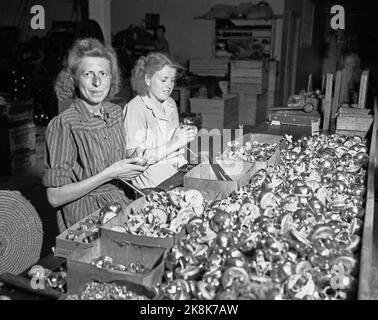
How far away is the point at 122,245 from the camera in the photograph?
4.86ft

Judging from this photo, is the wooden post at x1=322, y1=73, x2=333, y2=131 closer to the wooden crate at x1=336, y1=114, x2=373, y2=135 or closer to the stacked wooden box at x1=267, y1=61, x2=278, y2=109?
the wooden crate at x1=336, y1=114, x2=373, y2=135

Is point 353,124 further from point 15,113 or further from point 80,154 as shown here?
point 15,113

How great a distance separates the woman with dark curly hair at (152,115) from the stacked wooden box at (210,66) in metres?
7.42

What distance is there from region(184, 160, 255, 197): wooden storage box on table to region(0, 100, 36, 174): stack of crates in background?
4.23 meters

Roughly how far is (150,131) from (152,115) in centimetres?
11

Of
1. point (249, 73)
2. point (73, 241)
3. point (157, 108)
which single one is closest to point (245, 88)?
point (249, 73)

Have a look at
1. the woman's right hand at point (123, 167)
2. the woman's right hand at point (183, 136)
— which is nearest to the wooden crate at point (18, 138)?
the woman's right hand at point (183, 136)

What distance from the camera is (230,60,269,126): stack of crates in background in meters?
9.38

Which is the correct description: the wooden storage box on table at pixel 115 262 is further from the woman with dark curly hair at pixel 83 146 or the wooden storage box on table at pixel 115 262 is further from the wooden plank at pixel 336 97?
the wooden plank at pixel 336 97

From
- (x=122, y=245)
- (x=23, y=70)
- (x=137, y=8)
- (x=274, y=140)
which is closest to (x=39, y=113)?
(x=23, y=70)

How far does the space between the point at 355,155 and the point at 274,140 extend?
62 centimetres

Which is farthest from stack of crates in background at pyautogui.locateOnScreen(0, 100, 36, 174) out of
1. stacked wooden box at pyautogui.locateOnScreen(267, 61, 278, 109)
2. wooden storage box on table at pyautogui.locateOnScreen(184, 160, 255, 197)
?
stacked wooden box at pyautogui.locateOnScreen(267, 61, 278, 109)

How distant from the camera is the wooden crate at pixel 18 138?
5.91m
